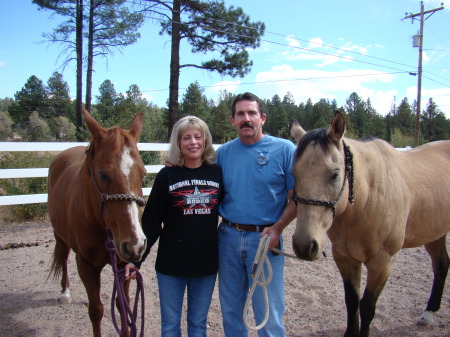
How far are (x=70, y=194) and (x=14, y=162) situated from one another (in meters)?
4.66

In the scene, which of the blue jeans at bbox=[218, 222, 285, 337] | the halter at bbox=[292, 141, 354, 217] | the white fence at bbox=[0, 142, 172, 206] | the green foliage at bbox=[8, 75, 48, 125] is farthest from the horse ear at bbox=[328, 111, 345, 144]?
the green foliage at bbox=[8, 75, 48, 125]

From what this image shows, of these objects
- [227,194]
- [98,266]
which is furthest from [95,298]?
[227,194]

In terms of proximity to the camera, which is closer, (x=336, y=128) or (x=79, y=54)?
(x=336, y=128)

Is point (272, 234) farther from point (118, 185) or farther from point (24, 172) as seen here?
point (24, 172)

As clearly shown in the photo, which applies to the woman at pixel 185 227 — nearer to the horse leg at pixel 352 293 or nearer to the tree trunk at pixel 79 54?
the horse leg at pixel 352 293

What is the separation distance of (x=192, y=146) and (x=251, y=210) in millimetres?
570

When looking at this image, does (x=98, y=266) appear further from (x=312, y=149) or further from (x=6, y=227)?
(x=6, y=227)

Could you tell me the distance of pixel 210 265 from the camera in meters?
2.18

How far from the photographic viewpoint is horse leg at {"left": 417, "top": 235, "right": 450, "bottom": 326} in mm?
3174

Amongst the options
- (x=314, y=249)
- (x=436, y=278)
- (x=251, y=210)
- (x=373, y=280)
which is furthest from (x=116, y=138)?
(x=436, y=278)

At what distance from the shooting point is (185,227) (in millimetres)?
2137

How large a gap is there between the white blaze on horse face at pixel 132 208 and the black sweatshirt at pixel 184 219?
22 centimetres

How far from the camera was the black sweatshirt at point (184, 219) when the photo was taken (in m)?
2.13

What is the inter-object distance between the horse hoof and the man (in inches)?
73.9
